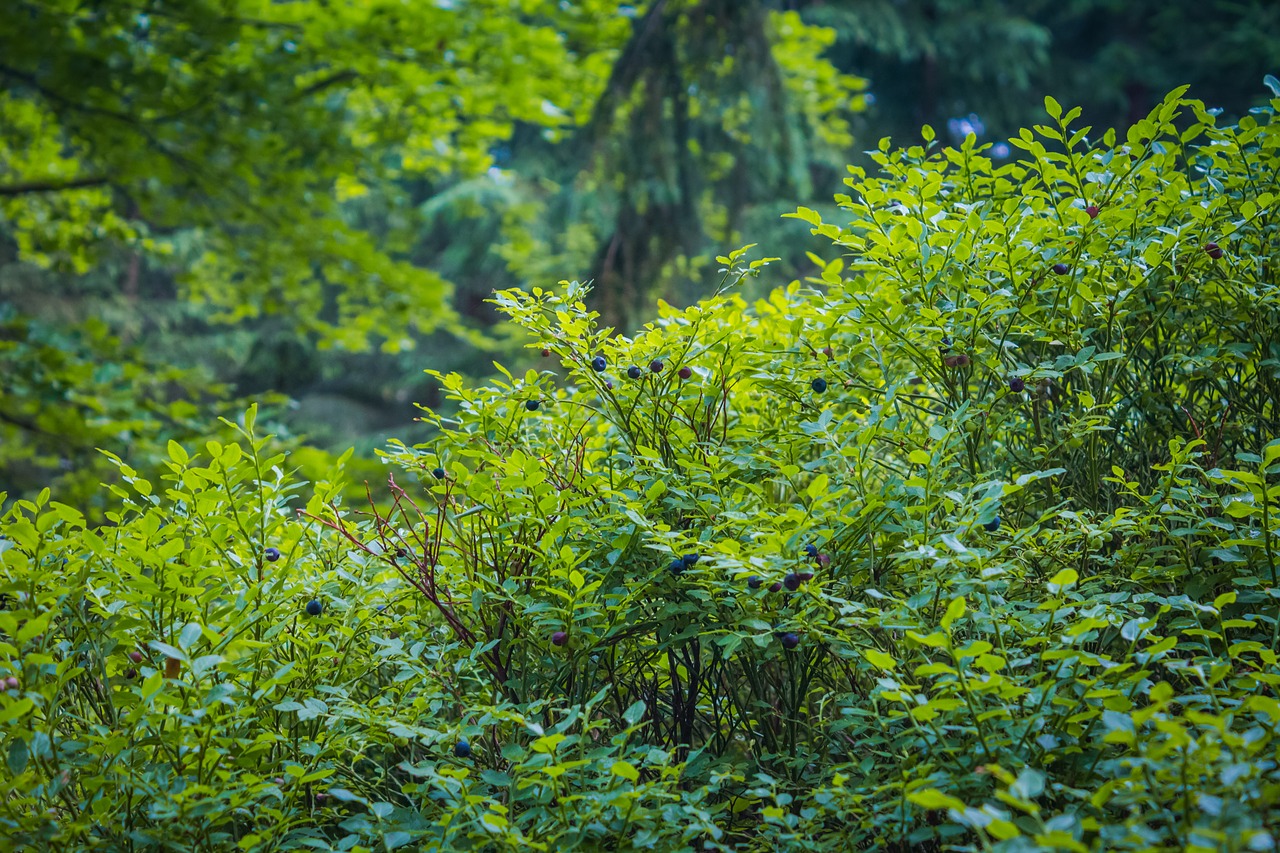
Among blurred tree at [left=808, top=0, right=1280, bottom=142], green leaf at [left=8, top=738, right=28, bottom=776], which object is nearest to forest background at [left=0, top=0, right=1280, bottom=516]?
green leaf at [left=8, top=738, right=28, bottom=776]

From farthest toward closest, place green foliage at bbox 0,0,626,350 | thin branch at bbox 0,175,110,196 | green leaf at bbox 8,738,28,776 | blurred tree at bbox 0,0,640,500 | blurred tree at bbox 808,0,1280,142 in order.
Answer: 1. blurred tree at bbox 808,0,1280,142
2. thin branch at bbox 0,175,110,196
3. green foliage at bbox 0,0,626,350
4. blurred tree at bbox 0,0,640,500
5. green leaf at bbox 8,738,28,776

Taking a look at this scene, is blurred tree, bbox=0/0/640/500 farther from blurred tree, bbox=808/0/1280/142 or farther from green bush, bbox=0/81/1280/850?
blurred tree, bbox=808/0/1280/142

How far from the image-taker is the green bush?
1.23m

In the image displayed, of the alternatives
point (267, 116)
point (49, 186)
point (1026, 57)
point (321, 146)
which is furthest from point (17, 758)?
point (1026, 57)

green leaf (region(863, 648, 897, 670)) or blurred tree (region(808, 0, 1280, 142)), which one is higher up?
blurred tree (region(808, 0, 1280, 142))

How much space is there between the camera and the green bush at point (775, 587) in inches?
48.6

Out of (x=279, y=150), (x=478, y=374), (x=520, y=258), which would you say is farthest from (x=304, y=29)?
(x=478, y=374)

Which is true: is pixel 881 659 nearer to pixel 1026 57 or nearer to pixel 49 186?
pixel 49 186

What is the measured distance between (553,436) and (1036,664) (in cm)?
104

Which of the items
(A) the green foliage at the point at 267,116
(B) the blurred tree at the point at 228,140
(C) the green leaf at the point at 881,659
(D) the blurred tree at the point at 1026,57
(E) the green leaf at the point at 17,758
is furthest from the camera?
(D) the blurred tree at the point at 1026,57

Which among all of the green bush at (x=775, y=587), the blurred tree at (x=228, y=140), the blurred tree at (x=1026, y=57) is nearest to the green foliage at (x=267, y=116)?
the blurred tree at (x=228, y=140)

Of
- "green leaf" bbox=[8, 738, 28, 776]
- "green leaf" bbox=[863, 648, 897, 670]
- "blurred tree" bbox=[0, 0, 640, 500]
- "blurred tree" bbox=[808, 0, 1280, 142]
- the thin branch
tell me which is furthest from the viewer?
"blurred tree" bbox=[808, 0, 1280, 142]

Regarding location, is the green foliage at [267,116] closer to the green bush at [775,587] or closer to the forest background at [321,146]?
the forest background at [321,146]

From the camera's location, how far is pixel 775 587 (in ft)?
4.49
